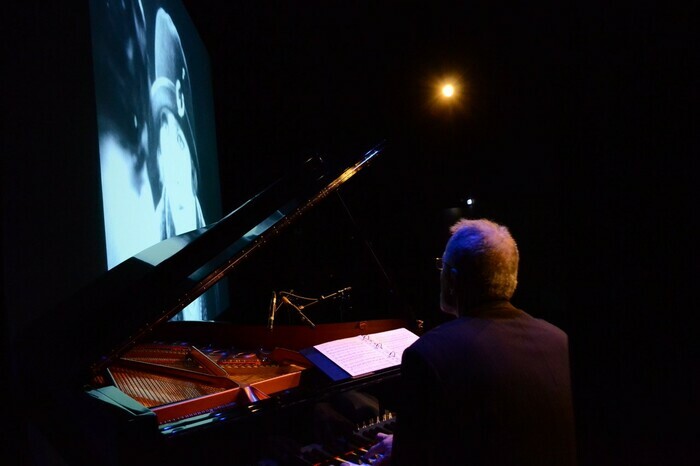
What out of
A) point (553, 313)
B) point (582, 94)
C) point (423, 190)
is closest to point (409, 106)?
point (423, 190)

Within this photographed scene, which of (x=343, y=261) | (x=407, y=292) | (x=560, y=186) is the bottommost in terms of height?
(x=407, y=292)

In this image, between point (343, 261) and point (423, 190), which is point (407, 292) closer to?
point (343, 261)

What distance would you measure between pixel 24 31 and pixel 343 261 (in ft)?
17.2

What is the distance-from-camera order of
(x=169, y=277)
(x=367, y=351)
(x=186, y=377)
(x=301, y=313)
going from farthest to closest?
1. (x=301, y=313)
2. (x=367, y=351)
3. (x=186, y=377)
4. (x=169, y=277)

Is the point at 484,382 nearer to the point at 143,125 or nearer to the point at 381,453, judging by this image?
the point at 381,453

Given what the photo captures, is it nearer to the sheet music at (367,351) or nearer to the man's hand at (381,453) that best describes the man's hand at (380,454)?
the man's hand at (381,453)

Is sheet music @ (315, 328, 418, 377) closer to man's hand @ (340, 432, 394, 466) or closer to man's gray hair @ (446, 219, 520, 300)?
man's hand @ (340, 432, 394, 466)

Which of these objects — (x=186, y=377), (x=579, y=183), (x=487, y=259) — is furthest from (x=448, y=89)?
(x=186, y=377)

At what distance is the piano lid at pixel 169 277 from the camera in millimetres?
1280

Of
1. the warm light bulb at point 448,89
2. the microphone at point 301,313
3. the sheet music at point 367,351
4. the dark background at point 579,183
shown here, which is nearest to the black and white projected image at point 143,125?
the dark background at point 579,183

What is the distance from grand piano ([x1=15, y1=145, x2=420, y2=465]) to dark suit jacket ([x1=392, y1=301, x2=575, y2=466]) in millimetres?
439

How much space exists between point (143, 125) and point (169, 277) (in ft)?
7.37

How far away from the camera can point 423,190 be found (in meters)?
7.43

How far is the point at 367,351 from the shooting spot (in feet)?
6.69
